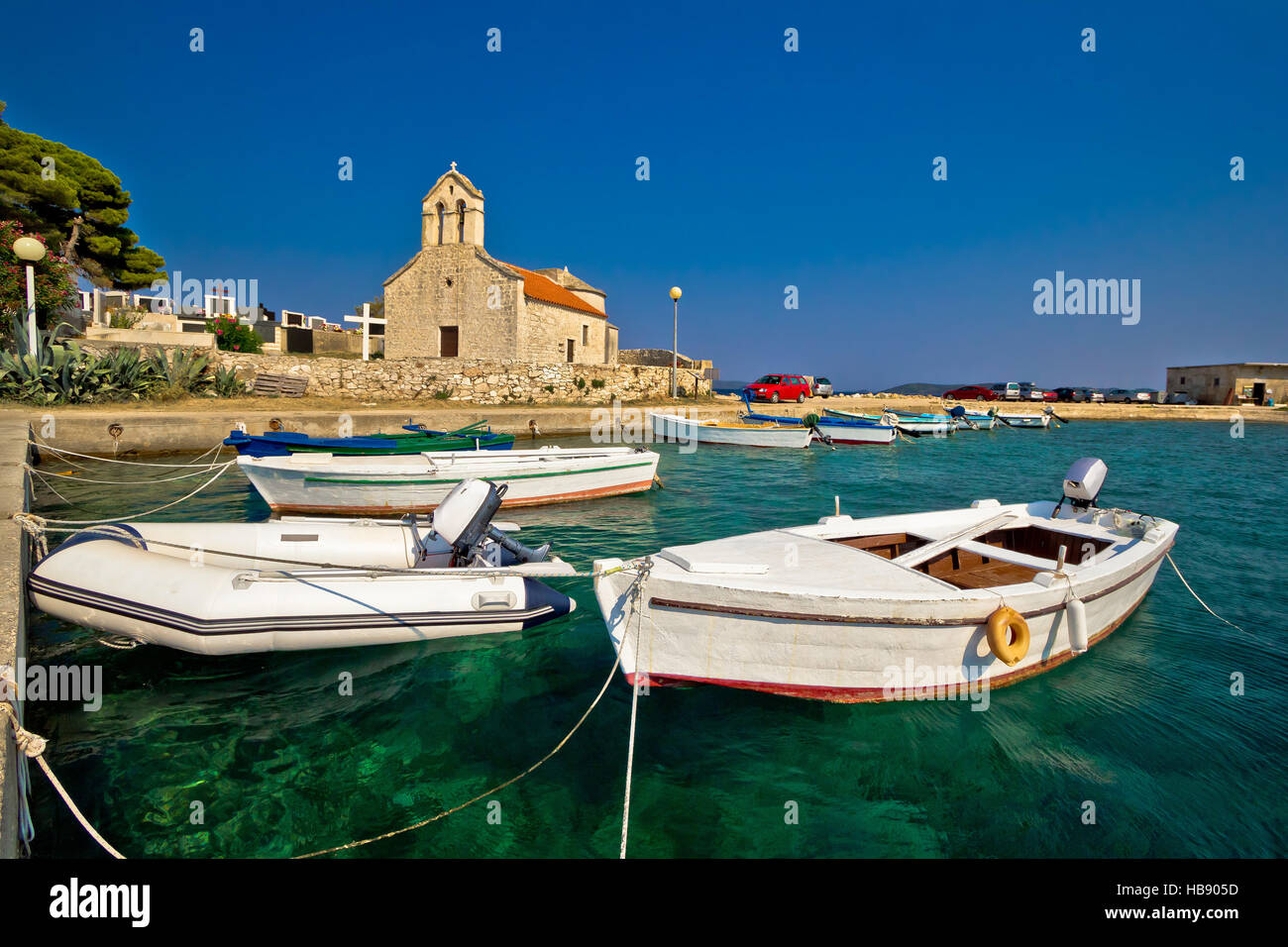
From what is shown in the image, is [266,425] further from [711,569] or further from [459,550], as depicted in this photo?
[711,569]

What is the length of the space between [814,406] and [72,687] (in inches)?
1271

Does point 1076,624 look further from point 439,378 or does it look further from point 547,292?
point 547,292

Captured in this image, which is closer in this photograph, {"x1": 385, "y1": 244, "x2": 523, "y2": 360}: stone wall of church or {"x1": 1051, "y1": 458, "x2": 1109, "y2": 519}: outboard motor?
{"x1": 1051, "y1": 458, "x2": 1109, "y2": 519}: outboard motor

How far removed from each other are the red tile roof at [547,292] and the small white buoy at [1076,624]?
92.1ft

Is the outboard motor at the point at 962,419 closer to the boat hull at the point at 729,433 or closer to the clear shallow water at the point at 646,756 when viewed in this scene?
the boat hull at the point at 729,433

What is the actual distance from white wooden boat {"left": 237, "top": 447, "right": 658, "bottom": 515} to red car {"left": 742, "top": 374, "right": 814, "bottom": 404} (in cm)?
2451

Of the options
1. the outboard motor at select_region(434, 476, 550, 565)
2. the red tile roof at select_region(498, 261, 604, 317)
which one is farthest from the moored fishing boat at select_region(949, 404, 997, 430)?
the outboard motor at select_region(434, 476, 550, 565)

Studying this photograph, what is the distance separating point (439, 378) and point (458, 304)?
6079mm

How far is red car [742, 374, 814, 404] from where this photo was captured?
115 ft

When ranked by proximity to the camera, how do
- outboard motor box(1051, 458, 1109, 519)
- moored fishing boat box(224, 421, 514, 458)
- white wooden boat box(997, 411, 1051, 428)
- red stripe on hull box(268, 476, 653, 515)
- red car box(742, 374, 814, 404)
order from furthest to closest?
white wooden boat box(997, 411, 1051, 428) → red car box(742, 374, 814, 404) → moored fishing boat box(224, 421, 514, 458) → red stripe on hull box(268, 476, 653, 515) → outboard motor box(1051, 458, 1109, 519)

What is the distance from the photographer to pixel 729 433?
75.7ft

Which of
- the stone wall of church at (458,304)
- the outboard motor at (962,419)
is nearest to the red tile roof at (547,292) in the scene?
the stone wall of church at (458,304)

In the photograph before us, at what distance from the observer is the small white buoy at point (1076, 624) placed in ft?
16.2

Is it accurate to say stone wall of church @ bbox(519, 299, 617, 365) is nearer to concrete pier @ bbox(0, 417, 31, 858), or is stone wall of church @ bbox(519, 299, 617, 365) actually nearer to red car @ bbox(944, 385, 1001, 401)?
concrete pier @ bbox(0, 417, 31, 858)
